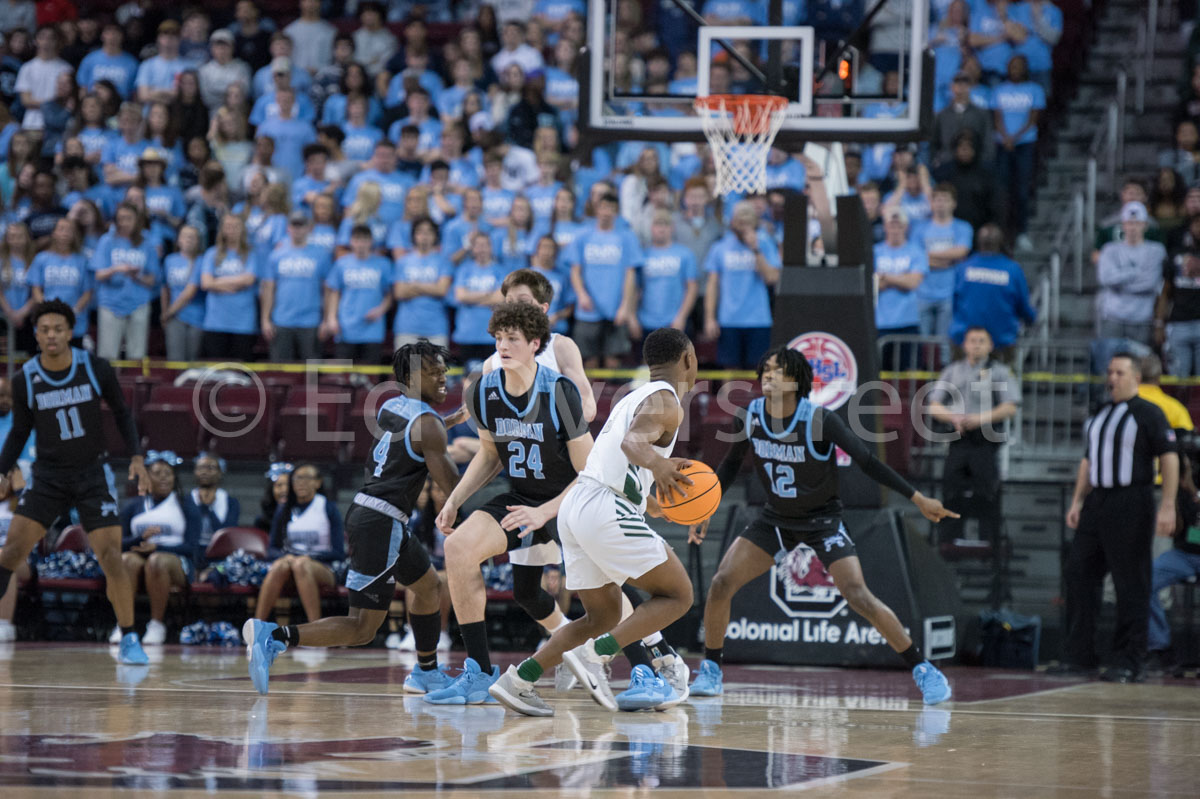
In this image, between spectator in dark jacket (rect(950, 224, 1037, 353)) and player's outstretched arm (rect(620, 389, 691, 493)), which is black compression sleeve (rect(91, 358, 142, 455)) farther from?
spectator in dark jacket (rect(950, 224, 1037, 353))

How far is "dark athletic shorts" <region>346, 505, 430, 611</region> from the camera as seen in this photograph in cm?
799

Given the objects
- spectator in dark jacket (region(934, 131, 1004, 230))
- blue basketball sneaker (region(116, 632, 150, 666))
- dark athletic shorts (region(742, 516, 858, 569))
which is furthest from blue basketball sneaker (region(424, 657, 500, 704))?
spectator in dark jacket (region(934, 131, 1004, 230))

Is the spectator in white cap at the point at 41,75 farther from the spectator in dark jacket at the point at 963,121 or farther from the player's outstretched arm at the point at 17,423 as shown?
the spectator in dark jacket at the point at 963,121

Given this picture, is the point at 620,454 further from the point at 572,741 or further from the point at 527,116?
the point at 527,116

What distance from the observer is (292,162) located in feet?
56.5

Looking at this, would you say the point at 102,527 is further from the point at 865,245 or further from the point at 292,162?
the point at 292,162

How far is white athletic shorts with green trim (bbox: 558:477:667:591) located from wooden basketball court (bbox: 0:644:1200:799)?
0.72 meters

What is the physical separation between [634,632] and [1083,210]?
10.7 metres

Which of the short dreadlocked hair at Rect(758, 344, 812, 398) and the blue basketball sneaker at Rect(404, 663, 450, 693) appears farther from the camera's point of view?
the short dreadlocked hair at Rect(758, 344, 812, 398)

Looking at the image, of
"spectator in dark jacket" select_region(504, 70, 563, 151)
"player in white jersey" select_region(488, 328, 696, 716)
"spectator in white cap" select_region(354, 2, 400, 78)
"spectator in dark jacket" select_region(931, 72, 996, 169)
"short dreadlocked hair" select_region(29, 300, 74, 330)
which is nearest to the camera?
"player in white jersey" select_region(488, 328, 696, 716)

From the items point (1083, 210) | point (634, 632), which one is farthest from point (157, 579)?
point (1083, 210)

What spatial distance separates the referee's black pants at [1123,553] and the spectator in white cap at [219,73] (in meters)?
11.5

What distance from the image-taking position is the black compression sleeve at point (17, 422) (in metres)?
10.1

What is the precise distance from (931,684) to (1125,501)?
2969 millimetres
